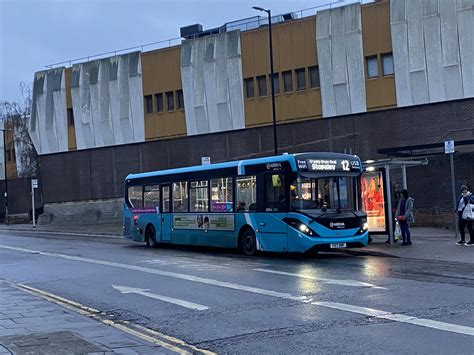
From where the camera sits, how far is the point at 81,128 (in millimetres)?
45438

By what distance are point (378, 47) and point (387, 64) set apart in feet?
3.28

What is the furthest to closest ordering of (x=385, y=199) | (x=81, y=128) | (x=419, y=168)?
(x=81, y=128) → (x=419, y=168) → (x=385, y=199)

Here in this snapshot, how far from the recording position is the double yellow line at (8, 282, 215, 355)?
7555 mm

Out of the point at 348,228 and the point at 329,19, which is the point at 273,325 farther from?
the point at 329,19

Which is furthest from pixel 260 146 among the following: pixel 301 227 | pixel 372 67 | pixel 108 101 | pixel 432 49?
pixel 301 227

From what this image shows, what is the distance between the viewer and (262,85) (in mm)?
37062

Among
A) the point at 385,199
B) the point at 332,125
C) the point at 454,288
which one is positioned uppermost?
the point at 332,125

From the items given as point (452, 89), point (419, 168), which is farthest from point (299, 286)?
point (452, 89)

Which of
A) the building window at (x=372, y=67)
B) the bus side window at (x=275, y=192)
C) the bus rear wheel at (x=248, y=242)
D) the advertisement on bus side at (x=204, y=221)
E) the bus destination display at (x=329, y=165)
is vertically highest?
the building window at (x=372, y=67)

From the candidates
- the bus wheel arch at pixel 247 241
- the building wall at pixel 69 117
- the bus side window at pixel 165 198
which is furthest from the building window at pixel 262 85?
the bus wheel arch at pixel 247 241

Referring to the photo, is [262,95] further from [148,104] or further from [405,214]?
[405,214]

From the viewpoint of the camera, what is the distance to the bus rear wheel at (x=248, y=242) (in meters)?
18.5

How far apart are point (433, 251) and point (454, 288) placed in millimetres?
6366

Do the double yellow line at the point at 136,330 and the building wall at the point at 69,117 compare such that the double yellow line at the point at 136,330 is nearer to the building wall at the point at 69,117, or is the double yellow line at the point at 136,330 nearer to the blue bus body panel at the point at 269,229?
the blue bus body panel at the point at 269,229
